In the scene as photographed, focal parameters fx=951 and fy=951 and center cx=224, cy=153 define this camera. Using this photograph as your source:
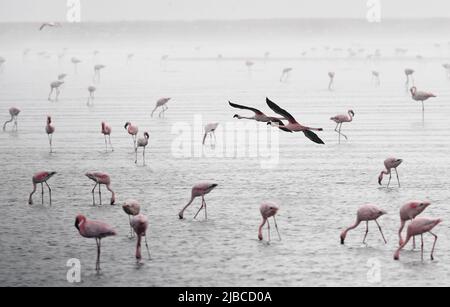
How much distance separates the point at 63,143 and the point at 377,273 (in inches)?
386

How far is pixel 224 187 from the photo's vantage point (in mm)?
14219

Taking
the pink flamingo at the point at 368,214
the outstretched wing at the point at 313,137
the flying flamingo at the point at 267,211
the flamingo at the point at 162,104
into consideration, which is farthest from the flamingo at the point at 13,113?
the outstretched wing at the point at 313,137

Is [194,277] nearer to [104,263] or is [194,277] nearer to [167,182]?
[104,263]

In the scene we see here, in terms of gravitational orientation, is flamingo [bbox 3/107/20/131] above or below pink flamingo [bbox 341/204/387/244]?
above

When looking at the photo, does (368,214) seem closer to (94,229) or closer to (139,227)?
(139,227)

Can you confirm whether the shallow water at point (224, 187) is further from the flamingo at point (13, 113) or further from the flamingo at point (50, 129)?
the flamingo at point (13, 113)

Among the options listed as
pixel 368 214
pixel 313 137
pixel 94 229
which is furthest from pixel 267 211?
pixel 313 137

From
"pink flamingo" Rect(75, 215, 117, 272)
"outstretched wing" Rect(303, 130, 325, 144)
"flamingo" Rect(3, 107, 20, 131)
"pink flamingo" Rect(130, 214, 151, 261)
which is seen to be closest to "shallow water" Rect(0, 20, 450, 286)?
"pink flamingo" Rect(130, 214, 151, 261)

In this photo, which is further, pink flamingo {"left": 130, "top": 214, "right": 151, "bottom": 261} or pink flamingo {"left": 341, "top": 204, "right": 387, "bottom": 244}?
pink flamingo {"left": 341, "top": 204, "right": 387, "bottom": 244}

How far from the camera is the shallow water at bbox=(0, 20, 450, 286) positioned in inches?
392

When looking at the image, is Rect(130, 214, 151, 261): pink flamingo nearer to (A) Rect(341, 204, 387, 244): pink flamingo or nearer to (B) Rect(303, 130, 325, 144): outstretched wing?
(A) Rect(341, 204, 387, 244): pink flamingo

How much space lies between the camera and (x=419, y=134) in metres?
19.2

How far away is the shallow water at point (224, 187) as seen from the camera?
32.7ft

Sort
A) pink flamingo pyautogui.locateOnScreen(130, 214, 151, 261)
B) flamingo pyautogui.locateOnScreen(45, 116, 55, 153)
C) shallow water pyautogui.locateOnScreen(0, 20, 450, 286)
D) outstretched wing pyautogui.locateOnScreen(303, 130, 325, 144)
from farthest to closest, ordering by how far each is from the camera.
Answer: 1. flamingo pyautogui.locateOnScreen(45, 116, 55, 153)
2. pink flamingo pyautogui.locateOnScreen(130, 214, 151, 261)
3. shallow water pyautogui.locateOnScreen(0, 20, 450, 286)
4. outstretched wing pyautogui.locateOnScreen(303, 130, 325, 144)
